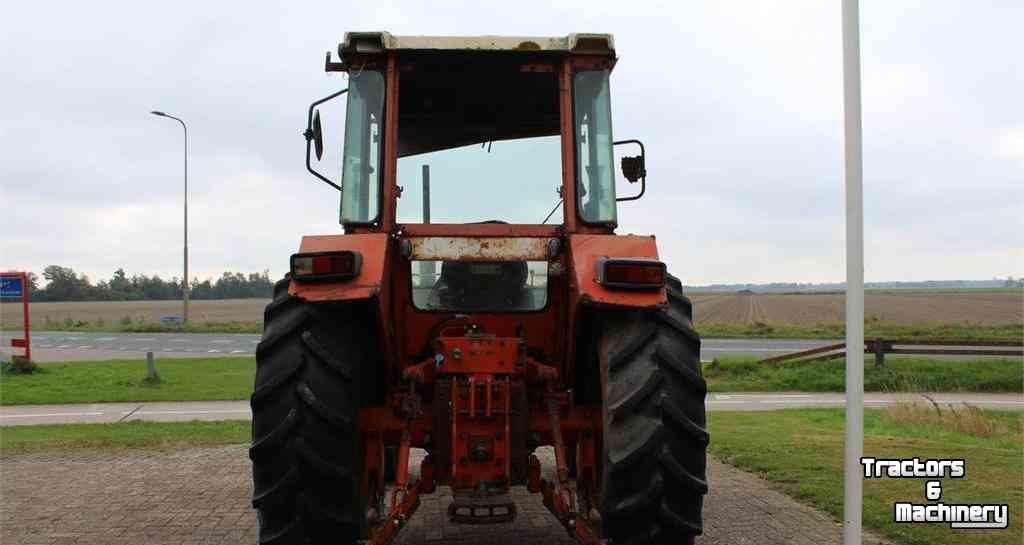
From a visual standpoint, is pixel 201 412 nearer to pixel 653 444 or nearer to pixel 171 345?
pixel 653 444

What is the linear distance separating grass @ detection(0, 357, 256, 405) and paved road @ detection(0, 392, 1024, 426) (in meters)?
0.65

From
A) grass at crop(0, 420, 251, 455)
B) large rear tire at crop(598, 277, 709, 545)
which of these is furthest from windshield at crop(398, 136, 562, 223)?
grass at crop(0, 420, 251, 455)

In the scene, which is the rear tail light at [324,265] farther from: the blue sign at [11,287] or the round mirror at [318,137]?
the blue sign at [11,287]

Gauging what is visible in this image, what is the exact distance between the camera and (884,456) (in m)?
8.43

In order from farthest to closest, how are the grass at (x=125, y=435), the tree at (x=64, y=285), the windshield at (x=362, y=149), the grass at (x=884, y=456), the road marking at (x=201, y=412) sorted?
the tree at (x=64, y=285) < the road marking at (x=201, y=412) < the grass at (x=125, y=435) < the grass at (x=884, y=456) < the windshield at (x=362, y=149)

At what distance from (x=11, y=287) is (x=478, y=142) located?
58.5 ft

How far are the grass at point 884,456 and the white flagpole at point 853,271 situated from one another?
169cm

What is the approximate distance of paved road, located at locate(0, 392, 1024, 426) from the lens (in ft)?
43.5

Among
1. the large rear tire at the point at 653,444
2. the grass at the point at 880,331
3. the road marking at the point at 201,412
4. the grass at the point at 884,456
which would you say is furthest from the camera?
the grass at the point at 880,331

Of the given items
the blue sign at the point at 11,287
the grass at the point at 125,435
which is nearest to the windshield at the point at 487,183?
the grass at the point at 125,435

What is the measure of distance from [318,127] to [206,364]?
57.1 feet

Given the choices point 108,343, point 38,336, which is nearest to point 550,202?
point 108,343

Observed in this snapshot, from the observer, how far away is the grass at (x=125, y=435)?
10.0 m

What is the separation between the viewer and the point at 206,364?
21172mm
